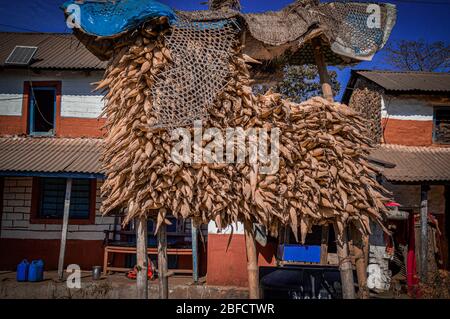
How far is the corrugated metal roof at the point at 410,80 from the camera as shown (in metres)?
12.5

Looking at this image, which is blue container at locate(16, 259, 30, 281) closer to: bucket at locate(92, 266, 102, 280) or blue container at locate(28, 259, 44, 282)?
blue container at locate(28, 259, 44, 282)

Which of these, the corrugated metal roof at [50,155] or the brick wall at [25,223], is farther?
the brick wall at [25,223]

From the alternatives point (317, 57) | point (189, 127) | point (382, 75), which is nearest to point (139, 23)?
point (189, 127)

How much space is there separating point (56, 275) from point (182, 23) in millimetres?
9419

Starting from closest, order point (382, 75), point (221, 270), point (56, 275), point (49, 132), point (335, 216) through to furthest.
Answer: point (335, 216), point (221, 270), point (56, 275), point (49, 132), point (382, 75)

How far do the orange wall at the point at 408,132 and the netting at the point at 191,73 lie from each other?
10344 millimetres

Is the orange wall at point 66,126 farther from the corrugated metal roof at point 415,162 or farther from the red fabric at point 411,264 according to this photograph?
the red fabric at point 411,264

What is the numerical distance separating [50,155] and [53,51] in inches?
176

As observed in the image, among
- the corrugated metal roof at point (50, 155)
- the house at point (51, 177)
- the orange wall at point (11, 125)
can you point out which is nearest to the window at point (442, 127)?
the house at point (51, 177)

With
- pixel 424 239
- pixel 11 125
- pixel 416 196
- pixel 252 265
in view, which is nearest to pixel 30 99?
pixel 11 125

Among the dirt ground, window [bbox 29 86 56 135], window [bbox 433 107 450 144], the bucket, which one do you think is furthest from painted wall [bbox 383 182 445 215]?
window [bbox 29 86 56 135]

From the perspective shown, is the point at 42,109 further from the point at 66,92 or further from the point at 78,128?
the point at 78,128
